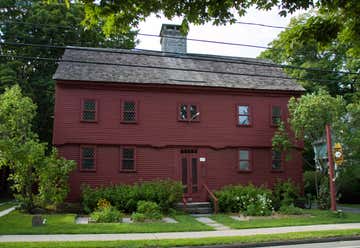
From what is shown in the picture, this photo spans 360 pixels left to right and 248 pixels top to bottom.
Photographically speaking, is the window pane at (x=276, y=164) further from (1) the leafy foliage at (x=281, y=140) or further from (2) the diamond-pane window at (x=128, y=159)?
(2) the diamond-pane window at (x=128, y=159)

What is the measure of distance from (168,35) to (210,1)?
62.4 feet

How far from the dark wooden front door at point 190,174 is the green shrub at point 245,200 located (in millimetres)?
1474

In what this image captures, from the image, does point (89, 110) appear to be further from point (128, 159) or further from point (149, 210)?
point (149, 210)

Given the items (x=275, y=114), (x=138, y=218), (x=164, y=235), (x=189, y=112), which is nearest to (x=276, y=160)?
(x=275, y=114)

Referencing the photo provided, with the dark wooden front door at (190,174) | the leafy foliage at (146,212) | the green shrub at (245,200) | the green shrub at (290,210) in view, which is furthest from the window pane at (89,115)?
the green shrub at (290,210)

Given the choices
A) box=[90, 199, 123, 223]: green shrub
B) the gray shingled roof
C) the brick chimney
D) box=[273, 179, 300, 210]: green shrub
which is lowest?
box=[90, 199, 123, 223]: green shrub

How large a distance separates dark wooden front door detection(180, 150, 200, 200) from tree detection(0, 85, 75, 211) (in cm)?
599

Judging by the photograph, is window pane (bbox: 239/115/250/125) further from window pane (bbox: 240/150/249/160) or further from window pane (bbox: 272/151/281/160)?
window pane (bbox: 272/151/281/160)

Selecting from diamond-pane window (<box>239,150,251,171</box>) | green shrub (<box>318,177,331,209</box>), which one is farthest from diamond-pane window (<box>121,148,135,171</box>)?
green shrub (<box>318,177,331,209</box>)

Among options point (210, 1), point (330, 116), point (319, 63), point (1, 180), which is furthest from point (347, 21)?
point (1, 180)

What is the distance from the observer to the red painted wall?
2012 cm

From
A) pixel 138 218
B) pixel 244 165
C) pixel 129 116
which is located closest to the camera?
pixel 138 218

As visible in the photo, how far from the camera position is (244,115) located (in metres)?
22.6

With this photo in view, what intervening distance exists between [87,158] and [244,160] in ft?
28.4
